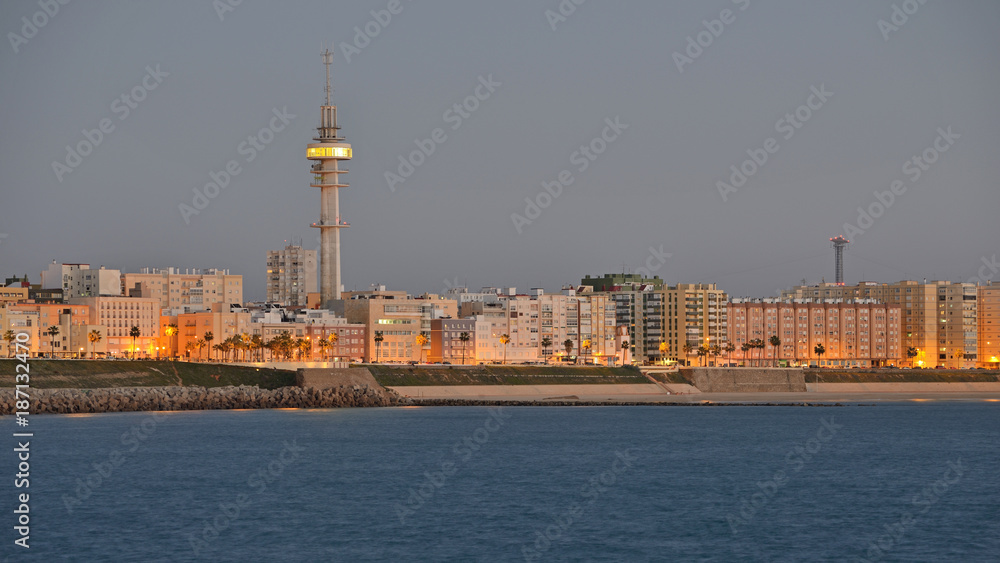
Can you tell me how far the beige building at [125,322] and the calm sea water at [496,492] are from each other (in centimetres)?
6024

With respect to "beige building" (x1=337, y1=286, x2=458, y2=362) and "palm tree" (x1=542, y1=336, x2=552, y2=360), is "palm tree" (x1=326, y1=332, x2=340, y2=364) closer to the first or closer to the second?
"beige building" (x1=337, y1=286, x2=458, y2=362)

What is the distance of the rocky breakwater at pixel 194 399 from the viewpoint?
11256 centimetres

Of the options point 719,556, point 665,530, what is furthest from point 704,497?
point 719,556

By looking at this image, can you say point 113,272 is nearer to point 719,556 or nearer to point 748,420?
point 748,420

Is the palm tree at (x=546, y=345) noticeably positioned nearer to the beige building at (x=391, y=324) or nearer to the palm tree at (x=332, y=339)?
the beige building at (x=391, y=324)

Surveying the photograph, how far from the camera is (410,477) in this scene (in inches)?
2793

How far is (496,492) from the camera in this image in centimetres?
6588

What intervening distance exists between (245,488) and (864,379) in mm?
127596

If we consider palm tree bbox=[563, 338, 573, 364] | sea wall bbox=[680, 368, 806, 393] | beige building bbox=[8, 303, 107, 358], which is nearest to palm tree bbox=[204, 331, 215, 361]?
beige building bbox=[8, 303, 107, 358]

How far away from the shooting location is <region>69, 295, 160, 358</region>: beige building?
167 m

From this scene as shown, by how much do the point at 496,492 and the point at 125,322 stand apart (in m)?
114

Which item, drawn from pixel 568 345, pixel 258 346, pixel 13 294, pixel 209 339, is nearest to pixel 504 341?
pixel 568 345

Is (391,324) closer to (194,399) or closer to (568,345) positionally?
(568,345)

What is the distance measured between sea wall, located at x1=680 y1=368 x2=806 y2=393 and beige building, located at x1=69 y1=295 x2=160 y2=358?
219ft
